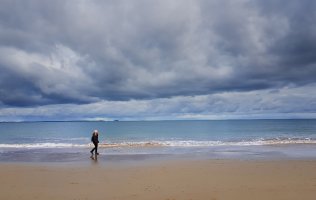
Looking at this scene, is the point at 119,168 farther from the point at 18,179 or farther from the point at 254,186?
the point at 254,186

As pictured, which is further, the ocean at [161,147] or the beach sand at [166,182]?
the ocean at [161,147]

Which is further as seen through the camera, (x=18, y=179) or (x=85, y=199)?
(x=18, y=179)

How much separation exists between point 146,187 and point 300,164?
9.18 metres

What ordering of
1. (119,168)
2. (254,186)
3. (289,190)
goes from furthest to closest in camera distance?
(119,168)
(254,186)
(289,190)

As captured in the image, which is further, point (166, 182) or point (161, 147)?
point (161, 147)

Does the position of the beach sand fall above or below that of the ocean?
below

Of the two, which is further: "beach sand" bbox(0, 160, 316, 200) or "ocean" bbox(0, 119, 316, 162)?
"ocean" bbox(0, 119, 316, 162)

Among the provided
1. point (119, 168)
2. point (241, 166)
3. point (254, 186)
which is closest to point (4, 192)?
point (119, 168)

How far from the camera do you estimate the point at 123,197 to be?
33.2 feet

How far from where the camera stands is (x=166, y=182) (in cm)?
1231

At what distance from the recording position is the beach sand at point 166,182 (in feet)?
33.9

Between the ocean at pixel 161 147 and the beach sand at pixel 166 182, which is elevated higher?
the ocean at pixel 161 147

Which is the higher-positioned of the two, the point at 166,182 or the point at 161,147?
the point at 161,147

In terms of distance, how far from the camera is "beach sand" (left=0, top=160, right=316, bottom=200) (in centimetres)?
1032
